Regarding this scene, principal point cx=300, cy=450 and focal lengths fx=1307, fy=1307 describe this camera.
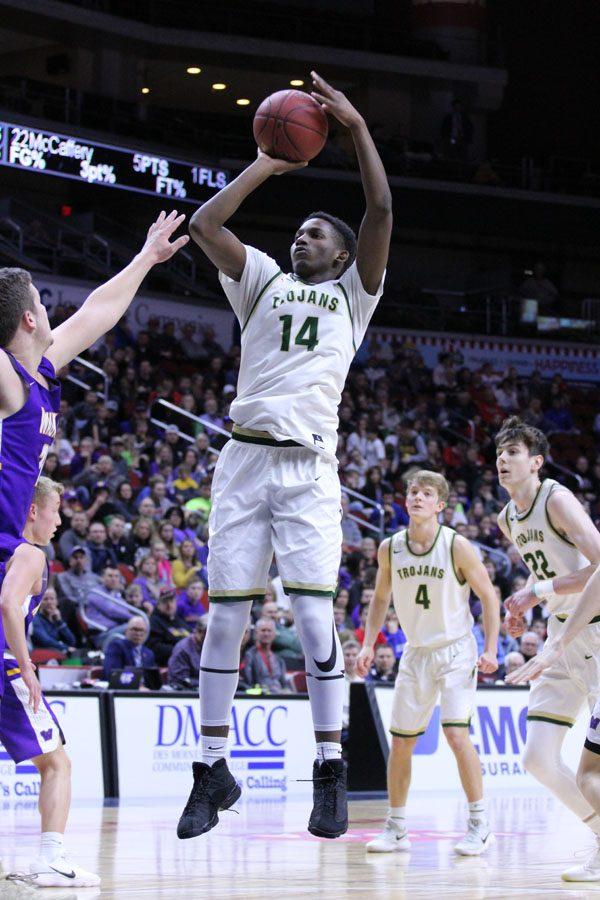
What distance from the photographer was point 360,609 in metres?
15.5

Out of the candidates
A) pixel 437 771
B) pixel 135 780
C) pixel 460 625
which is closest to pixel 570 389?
pixel 437 771

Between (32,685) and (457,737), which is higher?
(32,685)

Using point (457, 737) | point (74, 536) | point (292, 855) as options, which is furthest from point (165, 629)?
point (292, 855)

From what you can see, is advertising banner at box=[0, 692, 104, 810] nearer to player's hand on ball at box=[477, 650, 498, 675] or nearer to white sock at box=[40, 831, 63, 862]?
player's hand on ball at box=[477, 650, 498, 675]

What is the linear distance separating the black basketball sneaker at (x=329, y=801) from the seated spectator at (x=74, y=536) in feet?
31.2

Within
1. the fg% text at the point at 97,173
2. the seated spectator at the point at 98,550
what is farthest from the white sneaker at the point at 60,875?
the fg% text at the point at 97,173

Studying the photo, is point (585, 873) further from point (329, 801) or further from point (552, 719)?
point (329, 801)

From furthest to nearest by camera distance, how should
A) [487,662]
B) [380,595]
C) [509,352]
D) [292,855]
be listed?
1. [509,352]
2. [380,595]
3. [487,662]
4. [292,855]

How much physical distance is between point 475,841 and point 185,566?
25.1ft

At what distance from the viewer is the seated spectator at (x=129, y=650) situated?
12281 millimetres

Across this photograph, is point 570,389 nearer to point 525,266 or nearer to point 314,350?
point 525,266

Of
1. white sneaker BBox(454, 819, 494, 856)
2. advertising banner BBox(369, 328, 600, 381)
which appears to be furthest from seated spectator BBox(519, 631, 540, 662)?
advertising banner BBox(369, 328, 600, 381)

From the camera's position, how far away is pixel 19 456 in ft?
15.8

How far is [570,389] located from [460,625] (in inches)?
760
